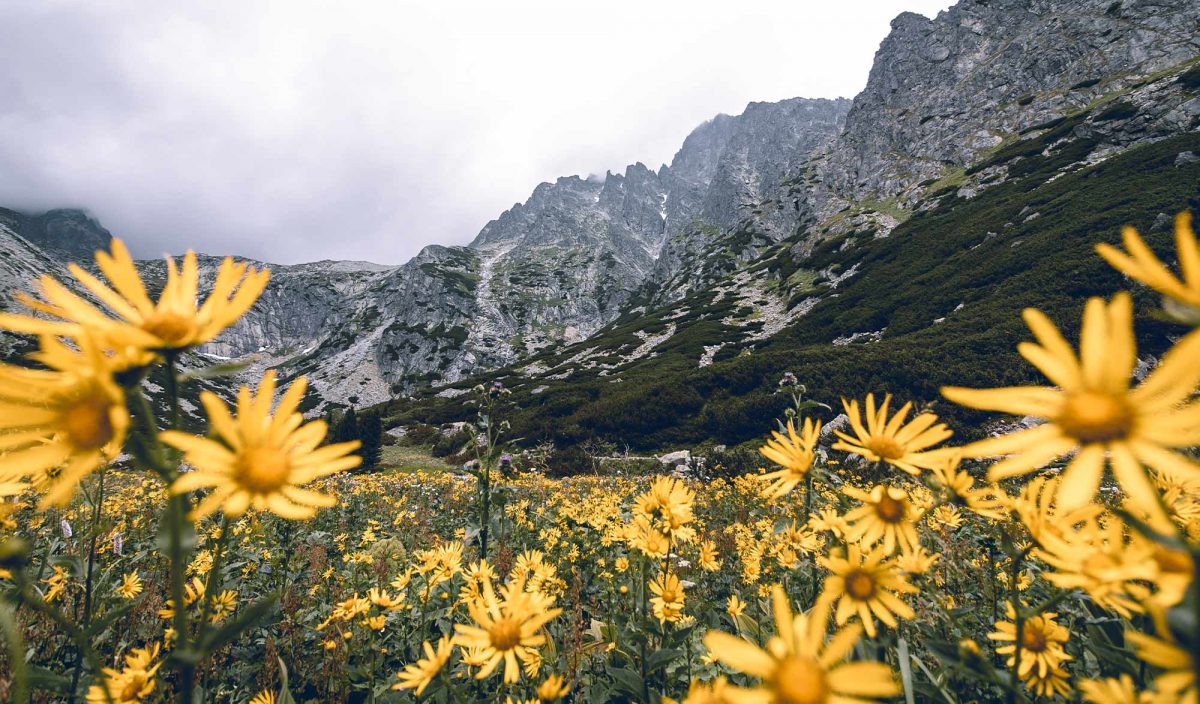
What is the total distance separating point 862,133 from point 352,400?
3548 inches

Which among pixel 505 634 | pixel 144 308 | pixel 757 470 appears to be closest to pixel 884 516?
pixel 505 634

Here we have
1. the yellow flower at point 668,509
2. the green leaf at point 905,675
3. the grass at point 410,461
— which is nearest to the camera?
the green leaf at point 905,675

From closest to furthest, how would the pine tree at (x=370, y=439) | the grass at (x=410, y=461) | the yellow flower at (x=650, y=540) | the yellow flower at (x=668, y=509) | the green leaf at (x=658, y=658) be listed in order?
the green leaf at (x=658, y=658)
the yellow flower at (x=668, y=509)
the yellow flower at (x=650, y=540)
the grass at (x=410, y=461)
the pine tree at (x=370, y=439)

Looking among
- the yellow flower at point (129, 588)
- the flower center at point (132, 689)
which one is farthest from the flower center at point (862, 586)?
the yellow flower at point (129, 588)

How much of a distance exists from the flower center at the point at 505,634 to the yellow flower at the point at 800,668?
112 cm

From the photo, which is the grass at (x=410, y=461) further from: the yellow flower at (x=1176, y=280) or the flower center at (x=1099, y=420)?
the yellow flower at (x=1176, y=280)

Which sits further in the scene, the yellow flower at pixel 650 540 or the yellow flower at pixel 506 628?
the yellow flower at pixel 650 540

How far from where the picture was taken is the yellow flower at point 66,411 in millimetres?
1031

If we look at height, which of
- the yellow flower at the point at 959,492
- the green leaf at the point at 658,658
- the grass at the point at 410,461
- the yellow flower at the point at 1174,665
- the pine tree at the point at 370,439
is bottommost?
the grass at the point at 410,461

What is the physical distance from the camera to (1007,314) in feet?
63.3

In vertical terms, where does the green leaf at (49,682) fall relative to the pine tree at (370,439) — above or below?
above

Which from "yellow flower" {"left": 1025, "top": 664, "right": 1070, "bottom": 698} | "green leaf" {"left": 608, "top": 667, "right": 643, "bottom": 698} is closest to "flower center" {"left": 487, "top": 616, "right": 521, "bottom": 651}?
"green leaf" {"left": 608, "top": 667, "right": 643, "bottom": 698}

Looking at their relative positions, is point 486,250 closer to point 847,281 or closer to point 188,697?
point 847,281

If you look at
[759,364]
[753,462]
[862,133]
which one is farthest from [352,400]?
[862,133]
